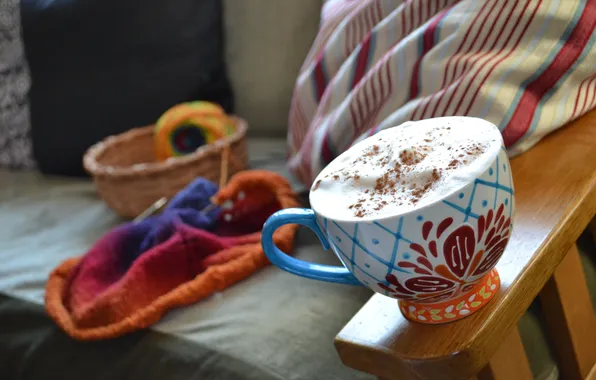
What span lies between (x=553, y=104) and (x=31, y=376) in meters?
0.75

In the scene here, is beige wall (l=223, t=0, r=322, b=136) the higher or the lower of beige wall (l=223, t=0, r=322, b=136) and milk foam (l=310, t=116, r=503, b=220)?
the lower

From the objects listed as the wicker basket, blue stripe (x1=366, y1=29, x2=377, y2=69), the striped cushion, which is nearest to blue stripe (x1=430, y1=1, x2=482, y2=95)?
the striped cushion

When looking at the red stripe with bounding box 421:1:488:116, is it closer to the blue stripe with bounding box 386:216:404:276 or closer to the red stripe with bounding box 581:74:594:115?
the red stripe with bounding box 581:74:594:115

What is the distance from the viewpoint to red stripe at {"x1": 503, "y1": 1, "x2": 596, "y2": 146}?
58cm

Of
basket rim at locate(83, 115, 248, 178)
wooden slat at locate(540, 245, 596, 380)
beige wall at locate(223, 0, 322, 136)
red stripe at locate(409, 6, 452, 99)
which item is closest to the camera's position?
wooden slat at locate(540, 245, 596, 380)

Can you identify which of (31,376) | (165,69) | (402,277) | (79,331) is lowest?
(31,376)

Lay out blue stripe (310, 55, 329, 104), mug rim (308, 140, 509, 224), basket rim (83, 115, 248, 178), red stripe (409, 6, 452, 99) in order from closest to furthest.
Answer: mug rim (308, 140, 509, 224)
red stripe (409, 6, 452, 99)
blue stripe (310, 55, 329, 104)
basket rim (83, 115, 248, 178)

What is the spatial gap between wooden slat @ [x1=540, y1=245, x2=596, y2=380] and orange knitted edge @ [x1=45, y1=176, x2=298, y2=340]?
0.35m

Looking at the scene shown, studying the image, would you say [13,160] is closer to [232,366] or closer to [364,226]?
[232,366]

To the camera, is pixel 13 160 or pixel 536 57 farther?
pixel 13 160

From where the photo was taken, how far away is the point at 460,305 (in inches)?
16.2

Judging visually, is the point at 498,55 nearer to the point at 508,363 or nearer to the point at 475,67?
the point at 475,67

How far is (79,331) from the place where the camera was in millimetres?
739

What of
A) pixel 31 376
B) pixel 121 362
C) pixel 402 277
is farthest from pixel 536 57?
pixel 31 376
